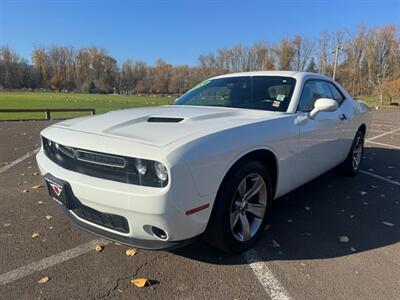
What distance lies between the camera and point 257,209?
296 cm

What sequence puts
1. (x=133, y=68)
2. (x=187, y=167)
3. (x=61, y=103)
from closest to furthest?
(x=187, y=167) → (x=61, y=103) → (x=133, y=68)

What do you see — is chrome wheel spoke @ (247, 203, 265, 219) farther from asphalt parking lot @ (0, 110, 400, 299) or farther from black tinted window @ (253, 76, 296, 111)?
black tinted window @ (253, 76, 296, 111)

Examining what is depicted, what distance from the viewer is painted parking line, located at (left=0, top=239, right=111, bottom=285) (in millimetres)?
2488

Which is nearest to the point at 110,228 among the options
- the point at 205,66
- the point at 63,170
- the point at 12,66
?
the point at 63,170

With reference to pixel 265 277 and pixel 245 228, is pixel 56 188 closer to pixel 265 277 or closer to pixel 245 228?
pixel 245 228

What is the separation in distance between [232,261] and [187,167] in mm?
1137

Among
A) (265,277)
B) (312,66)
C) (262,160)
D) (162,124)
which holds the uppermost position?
(312,66)

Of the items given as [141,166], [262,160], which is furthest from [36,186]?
[262,160]

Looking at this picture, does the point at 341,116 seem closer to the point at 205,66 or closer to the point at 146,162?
the point at 146,162

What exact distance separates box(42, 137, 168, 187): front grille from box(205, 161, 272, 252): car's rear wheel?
608 millimetres

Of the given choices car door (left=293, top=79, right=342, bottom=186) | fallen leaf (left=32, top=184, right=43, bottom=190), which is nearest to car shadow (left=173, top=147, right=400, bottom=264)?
car door (left=293, top=79, right=342, bottom=186)

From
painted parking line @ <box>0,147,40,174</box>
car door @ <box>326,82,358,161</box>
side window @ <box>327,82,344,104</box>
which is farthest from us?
painted parking line @ <box>0,147,40,174</box>

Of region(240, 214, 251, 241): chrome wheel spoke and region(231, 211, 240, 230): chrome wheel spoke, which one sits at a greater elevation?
region(231, 211, 240, 230): chrome wheel spoke

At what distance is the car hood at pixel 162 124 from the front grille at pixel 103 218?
1.89ft
